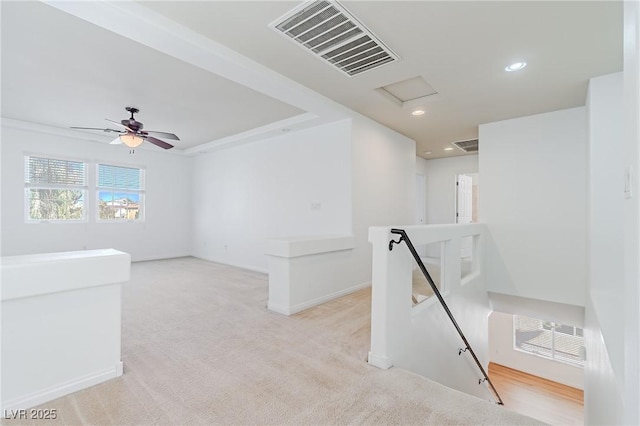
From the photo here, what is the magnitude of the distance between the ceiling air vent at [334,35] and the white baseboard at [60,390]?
2938mm

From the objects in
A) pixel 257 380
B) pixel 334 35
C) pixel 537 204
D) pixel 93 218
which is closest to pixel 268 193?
pixel 334 35

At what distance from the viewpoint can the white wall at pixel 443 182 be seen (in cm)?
739

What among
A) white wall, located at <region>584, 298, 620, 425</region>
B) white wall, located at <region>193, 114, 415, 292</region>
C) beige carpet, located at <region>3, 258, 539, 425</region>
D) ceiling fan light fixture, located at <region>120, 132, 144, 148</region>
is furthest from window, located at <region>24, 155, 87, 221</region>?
white wall, located at <region>584, 298, 620, 425</region>

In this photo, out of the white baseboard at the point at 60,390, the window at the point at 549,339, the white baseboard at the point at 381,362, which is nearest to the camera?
the white baseboard at the point at 60,390

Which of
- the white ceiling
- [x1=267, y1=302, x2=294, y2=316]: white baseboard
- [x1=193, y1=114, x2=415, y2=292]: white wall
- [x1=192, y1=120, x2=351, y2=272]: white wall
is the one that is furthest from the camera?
[x1=192, y1=120, x2=351, y2=272]: white wall

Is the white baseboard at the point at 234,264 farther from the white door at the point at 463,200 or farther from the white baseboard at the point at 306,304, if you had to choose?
the white door at the point at 463,200

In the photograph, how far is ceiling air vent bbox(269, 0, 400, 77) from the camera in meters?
2.28

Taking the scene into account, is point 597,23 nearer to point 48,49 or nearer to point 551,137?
point 551,137

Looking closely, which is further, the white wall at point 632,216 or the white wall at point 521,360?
the white wall at point 521,360

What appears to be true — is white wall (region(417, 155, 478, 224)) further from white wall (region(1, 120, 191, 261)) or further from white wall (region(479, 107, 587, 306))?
white wall (region(1, 120, 191, 261))

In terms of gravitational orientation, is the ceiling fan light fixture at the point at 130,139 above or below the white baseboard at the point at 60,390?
above

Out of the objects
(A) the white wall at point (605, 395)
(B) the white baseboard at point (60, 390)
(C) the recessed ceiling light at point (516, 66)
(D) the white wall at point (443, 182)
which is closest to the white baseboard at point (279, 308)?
(B) the white baseboard at point (60, 390)

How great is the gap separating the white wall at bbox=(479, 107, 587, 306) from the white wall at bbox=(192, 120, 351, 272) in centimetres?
243

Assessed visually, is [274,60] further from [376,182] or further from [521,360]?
[521,360]
